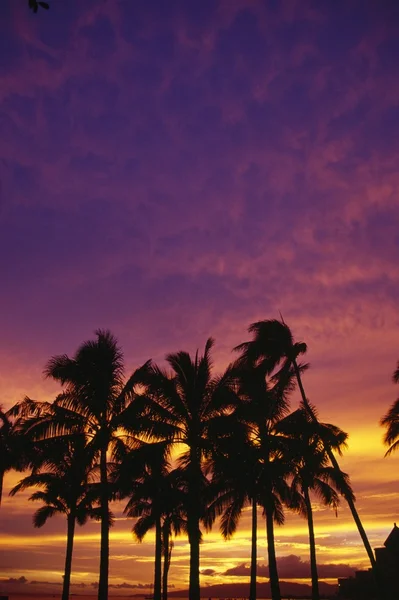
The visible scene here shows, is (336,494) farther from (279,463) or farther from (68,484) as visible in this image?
(68,484)

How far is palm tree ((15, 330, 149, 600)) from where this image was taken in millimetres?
26281

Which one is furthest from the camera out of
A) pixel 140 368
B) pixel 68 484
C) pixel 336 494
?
pixel 336 494

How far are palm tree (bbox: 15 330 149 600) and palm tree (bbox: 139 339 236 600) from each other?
1.16m

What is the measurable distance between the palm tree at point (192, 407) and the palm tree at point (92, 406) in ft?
3.81

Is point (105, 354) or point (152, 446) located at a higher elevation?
point (105, 354)

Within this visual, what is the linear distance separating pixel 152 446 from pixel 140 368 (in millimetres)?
4063

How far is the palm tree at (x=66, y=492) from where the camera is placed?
97.4ft

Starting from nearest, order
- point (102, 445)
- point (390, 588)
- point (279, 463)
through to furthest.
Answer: point (102, 445), point (279, 463), point (390, 588)

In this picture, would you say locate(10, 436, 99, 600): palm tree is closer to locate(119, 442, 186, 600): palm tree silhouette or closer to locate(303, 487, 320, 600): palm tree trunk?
locate(119, 442, 186, 600): palm tree silhouette

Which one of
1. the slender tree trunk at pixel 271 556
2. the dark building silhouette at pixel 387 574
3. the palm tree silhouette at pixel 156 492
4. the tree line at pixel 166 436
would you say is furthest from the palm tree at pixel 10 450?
the dark building silhouette at pixel 387 574

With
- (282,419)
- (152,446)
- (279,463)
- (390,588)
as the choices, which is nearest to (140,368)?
(152,446)

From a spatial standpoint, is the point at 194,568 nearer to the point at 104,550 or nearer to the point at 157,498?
the point at 104,550

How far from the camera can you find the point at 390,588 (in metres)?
49.4

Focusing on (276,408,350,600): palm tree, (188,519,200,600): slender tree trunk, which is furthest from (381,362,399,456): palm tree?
(188,519,200,600): slender tree trunk
